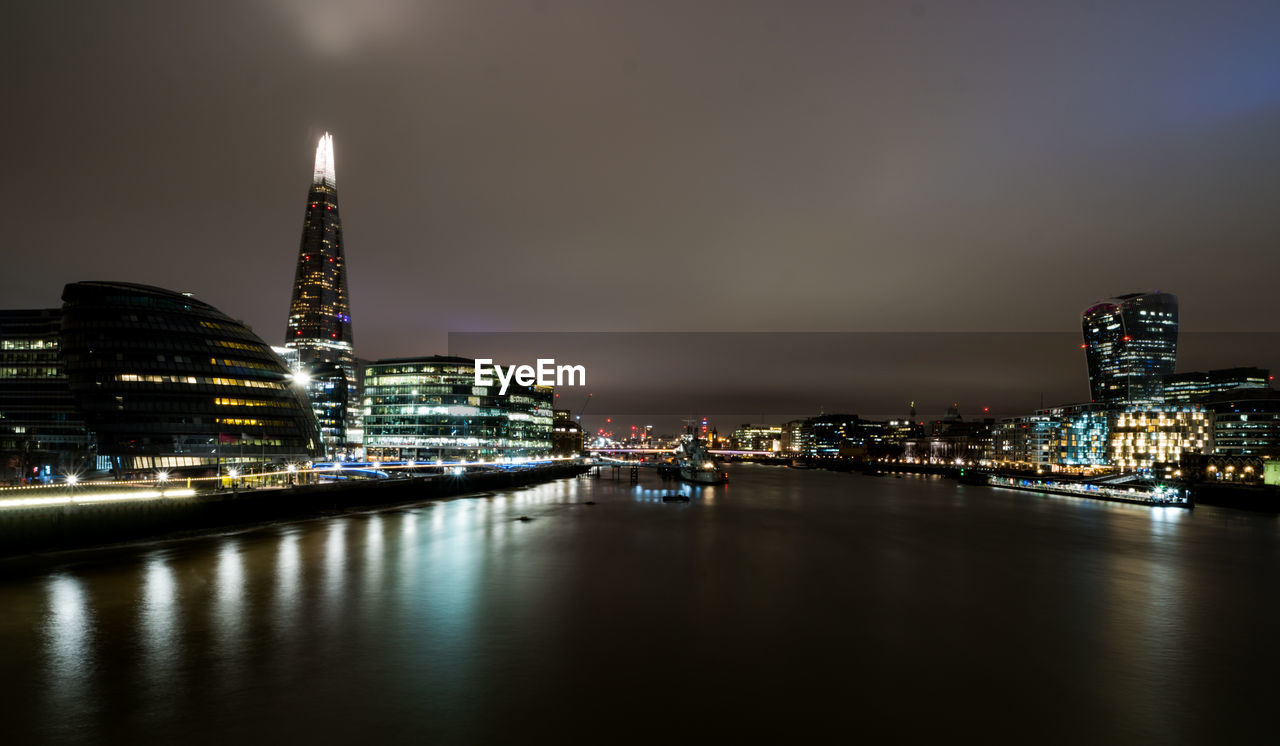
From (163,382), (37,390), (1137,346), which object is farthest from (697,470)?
(1137,346)

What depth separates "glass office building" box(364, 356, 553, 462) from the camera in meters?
144

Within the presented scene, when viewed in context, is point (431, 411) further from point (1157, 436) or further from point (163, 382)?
point (1157, 436)

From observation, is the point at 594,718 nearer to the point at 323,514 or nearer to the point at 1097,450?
the point at 323,514

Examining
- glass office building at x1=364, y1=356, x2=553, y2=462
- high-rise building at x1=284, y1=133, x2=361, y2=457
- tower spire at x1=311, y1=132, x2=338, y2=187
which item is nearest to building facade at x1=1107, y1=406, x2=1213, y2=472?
glass office building at x1=364, y1=356, x2=553, y2=462

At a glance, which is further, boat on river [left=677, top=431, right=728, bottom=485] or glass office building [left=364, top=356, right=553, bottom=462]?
glass office building [left=364, top=356, right=553, bottom=462]

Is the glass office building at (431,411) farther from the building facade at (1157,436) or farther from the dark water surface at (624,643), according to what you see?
the building facade at (1157,436)

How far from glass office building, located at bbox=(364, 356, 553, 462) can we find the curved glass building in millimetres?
68952

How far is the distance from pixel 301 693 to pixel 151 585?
15.1 m

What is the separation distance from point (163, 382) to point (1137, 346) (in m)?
216

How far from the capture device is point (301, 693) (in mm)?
16844

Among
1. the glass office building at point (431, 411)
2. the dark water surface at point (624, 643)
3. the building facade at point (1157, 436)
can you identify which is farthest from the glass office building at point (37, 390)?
the building facade at point (1157, 436)

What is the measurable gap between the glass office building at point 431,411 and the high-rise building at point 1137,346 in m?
164

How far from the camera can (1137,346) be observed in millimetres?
182250

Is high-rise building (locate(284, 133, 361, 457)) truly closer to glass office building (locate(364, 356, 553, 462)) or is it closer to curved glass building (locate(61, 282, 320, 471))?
glass office building (locate(364, 356, 553, 462))
